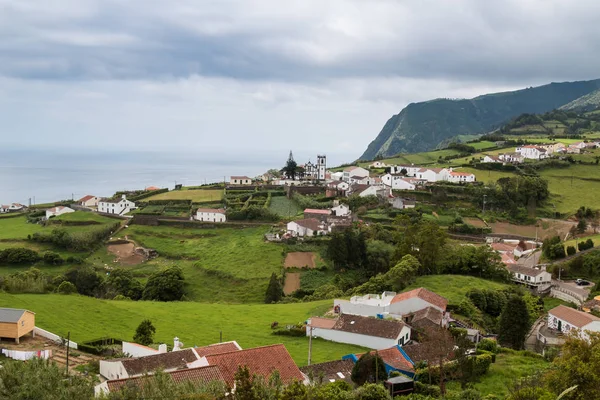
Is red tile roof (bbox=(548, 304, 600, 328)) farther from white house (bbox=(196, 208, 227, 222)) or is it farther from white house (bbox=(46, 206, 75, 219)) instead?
white house (bbox=(46, 206, 75, 219))

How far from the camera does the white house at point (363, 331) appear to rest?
26.5 m

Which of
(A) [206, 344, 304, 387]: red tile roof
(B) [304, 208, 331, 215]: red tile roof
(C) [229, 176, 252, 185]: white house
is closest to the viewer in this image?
(A) [206, 344, 304, 387]: red tile roof

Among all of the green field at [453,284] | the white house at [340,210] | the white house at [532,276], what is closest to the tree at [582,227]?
the white house at [532,276]

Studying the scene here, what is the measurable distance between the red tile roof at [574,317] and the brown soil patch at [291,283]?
19.8 m

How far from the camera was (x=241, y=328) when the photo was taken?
1201 inches

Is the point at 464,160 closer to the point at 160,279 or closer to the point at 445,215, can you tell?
the point at 445,215

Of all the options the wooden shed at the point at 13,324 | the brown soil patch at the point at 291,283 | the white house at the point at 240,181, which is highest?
the white house at the point at 240,181

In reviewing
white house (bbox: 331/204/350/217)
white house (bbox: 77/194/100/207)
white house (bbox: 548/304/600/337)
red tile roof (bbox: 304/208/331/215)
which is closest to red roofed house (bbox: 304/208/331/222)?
red tile roof (bbox: 304/208/331/215)

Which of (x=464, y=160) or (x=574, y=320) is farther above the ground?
(x=464, y=160)

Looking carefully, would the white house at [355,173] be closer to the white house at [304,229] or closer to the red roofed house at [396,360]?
the white house at [304,229]

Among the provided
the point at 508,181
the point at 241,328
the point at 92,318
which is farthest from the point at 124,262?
the point at 508,181

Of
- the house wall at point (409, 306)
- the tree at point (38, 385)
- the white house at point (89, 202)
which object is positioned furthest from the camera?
the white house at point (89, 202)

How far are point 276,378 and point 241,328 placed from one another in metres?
15.6

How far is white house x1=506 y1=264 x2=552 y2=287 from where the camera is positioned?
40.9 m
